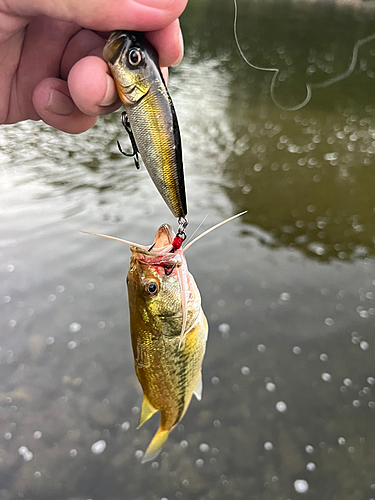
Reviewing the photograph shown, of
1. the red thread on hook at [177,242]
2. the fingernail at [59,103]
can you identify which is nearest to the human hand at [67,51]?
the fingernail at [59,103]

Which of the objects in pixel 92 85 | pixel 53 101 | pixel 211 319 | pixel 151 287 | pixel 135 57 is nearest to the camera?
pixel 135 57

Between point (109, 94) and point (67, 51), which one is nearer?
point (109, 94)

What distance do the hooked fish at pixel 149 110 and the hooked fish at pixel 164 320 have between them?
286 millimetres

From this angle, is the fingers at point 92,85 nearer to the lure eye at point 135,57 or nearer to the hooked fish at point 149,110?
the hooked fish at point 149,110

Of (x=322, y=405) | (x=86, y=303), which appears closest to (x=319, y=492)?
(x=322, y=405)

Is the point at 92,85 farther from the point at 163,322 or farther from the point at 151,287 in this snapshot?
the point at 163,322

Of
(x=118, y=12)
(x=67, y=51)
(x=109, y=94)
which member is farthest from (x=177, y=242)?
(x=67, y=51)

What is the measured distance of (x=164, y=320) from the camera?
5.49 ft

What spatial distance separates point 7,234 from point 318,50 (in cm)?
1683

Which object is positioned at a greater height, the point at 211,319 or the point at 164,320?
the point at 164,320

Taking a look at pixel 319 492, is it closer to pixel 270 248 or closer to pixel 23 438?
pixel 23 438

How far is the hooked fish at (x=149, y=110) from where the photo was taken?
1.24 m

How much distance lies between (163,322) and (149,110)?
0.85 metres

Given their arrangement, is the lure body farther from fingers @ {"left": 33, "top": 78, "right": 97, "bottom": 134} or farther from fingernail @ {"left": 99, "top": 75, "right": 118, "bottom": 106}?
fingers @ {"left": 33, "top": 78, "right": 97, "bottom": 134}
